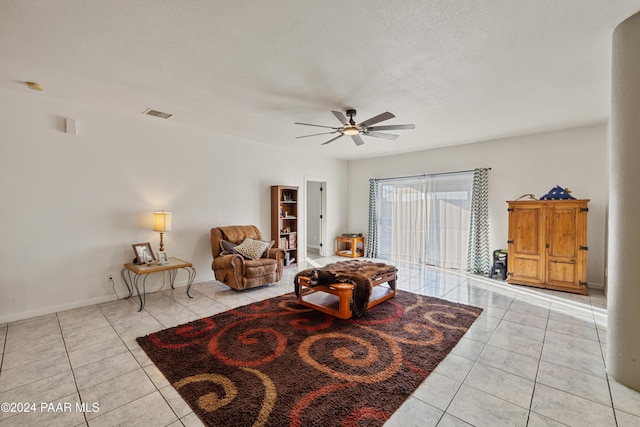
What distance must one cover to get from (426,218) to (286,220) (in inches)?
126

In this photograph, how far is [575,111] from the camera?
3992 mm

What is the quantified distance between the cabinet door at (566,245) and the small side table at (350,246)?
13.1ft

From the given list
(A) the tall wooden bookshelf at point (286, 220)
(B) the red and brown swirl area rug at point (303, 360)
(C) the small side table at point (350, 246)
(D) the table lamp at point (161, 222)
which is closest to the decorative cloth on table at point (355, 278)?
(B) the red and brown swirl area rug at point (303, 360)

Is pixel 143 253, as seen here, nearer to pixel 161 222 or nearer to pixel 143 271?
pixel 161 222

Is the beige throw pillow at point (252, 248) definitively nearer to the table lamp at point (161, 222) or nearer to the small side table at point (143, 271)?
the small side table at point (143, 271)

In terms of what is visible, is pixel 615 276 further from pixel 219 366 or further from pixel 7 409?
pixel 7 409

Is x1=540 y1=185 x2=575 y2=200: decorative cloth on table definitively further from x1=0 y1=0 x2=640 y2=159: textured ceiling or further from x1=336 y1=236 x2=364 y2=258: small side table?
x1=336 y1=236 x2=364 y2=258: small side table

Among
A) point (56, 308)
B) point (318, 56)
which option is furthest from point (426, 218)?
point (56, 308)

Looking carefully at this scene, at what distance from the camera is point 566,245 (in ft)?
14.6

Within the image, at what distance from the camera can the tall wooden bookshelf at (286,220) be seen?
598cm

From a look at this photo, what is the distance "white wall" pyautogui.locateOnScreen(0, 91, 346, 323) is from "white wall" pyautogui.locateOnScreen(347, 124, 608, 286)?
4.49 m

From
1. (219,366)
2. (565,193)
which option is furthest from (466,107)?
(219,366)

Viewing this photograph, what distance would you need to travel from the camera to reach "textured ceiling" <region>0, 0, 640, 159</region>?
2.01 metres

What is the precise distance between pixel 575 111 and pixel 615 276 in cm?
287
